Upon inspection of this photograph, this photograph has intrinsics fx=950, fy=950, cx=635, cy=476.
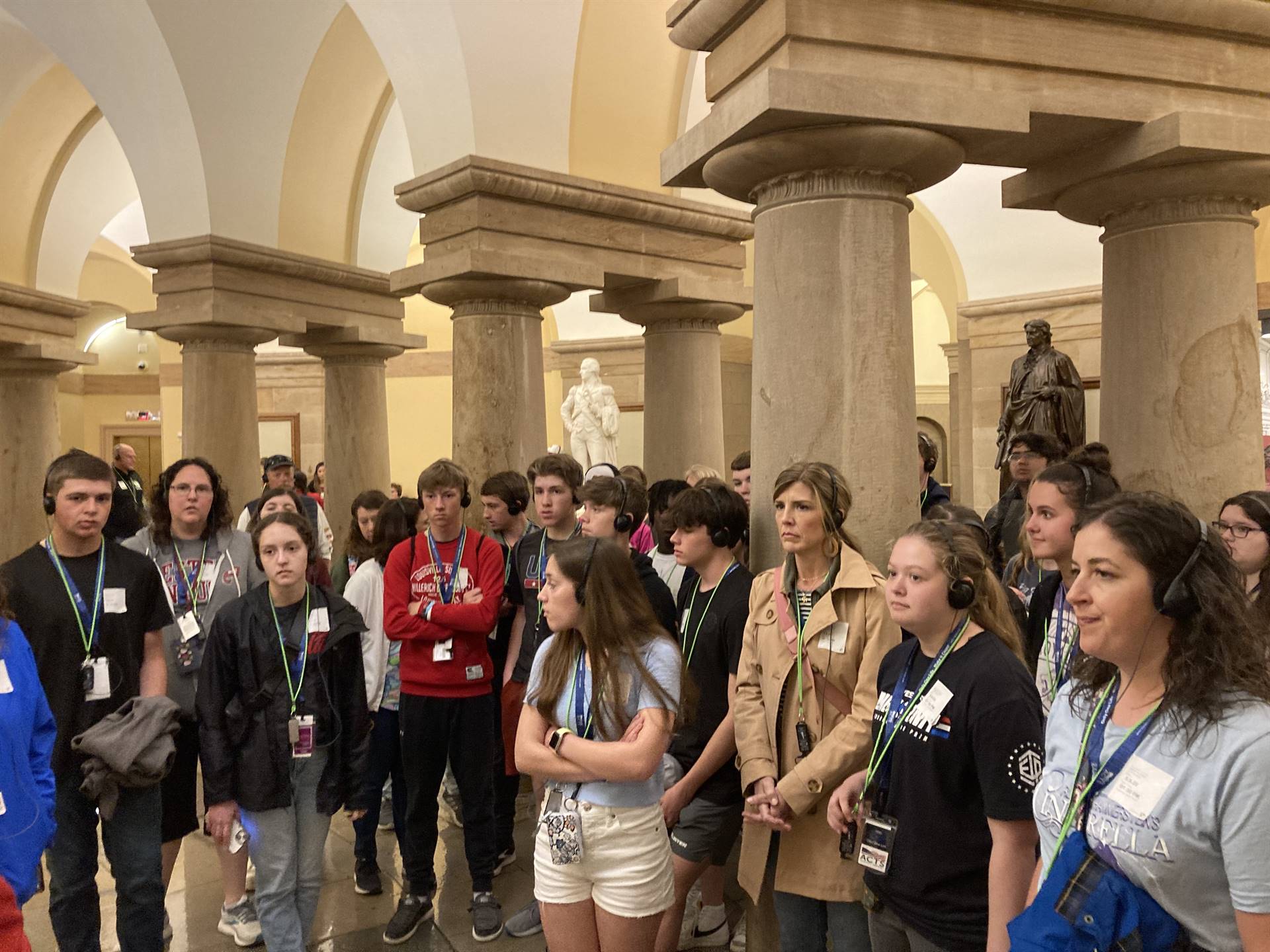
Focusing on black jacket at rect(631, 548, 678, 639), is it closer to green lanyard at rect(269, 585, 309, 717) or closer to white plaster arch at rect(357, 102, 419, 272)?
green lanyard at rect(269, 585, 309, 717)

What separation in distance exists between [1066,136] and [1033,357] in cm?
317

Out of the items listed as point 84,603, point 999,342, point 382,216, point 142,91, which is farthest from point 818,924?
point 999,342

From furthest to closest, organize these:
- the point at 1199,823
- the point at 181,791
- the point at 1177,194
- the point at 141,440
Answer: the point at 141,440
the point at 1177,194
the point at 181,791
the point at 1199,823

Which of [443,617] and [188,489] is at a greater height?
[188,489]

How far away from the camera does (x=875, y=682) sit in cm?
251

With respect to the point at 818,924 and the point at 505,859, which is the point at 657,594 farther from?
the point at 505,859

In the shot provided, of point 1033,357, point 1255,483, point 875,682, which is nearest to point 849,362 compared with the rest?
point 875,682

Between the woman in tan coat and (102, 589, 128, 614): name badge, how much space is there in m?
1.93

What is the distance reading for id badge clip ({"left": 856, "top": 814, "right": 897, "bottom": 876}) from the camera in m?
2.03

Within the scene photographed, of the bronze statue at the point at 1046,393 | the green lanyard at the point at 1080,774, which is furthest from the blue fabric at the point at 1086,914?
the bronze statue at the point at 1046,393

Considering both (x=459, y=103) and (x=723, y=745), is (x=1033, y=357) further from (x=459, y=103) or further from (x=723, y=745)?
(x=723, y=745)

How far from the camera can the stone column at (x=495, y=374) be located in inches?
234

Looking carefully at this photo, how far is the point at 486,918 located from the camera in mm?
3518

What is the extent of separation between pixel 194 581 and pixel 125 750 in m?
1.00
